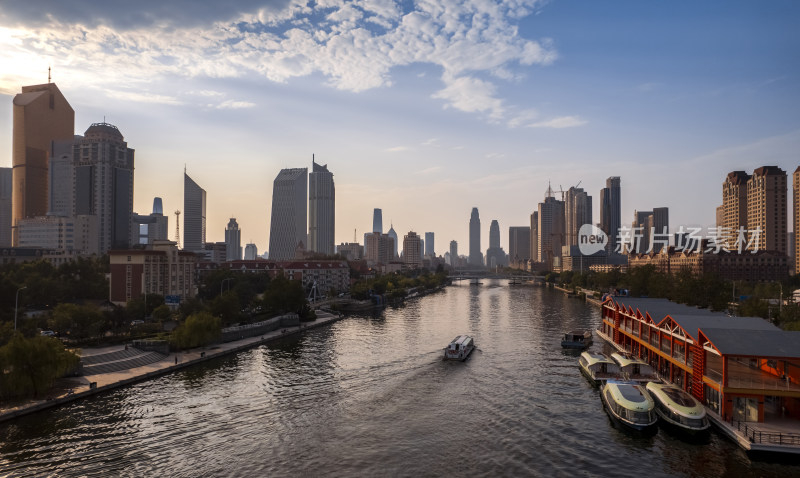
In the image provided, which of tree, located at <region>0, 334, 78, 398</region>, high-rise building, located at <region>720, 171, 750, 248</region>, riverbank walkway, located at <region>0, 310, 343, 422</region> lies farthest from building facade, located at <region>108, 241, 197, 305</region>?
high-rise building, located at <region>720, 171, 750, 248</region>

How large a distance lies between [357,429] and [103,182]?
184123mm

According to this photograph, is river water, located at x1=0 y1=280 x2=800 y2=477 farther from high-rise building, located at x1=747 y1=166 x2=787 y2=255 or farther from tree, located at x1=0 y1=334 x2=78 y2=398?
high-rise building, located at x1=747 y1=166 x2=787 y2=255

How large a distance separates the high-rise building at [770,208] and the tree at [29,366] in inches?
7234

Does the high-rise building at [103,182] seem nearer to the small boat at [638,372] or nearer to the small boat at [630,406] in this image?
the small boat at [638,372]

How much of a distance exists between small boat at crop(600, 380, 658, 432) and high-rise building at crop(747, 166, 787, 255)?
512ft

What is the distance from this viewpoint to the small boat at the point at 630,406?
33094 millimetres

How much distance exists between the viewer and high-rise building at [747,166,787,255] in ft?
534

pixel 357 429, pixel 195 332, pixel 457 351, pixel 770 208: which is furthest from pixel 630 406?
pixel 770 208

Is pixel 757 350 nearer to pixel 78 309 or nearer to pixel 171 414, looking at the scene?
pixel 171 414

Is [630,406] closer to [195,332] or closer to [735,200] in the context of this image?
[195,332]

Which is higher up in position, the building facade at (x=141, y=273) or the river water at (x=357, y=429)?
the building facade at (x=141, y=273)

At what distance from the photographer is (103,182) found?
18338 centimetres

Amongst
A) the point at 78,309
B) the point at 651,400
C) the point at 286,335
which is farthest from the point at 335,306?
the point at 651,400

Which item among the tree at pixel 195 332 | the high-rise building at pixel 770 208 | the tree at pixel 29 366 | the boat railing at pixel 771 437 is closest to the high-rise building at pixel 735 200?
the high-rise building at pixel 770 208
